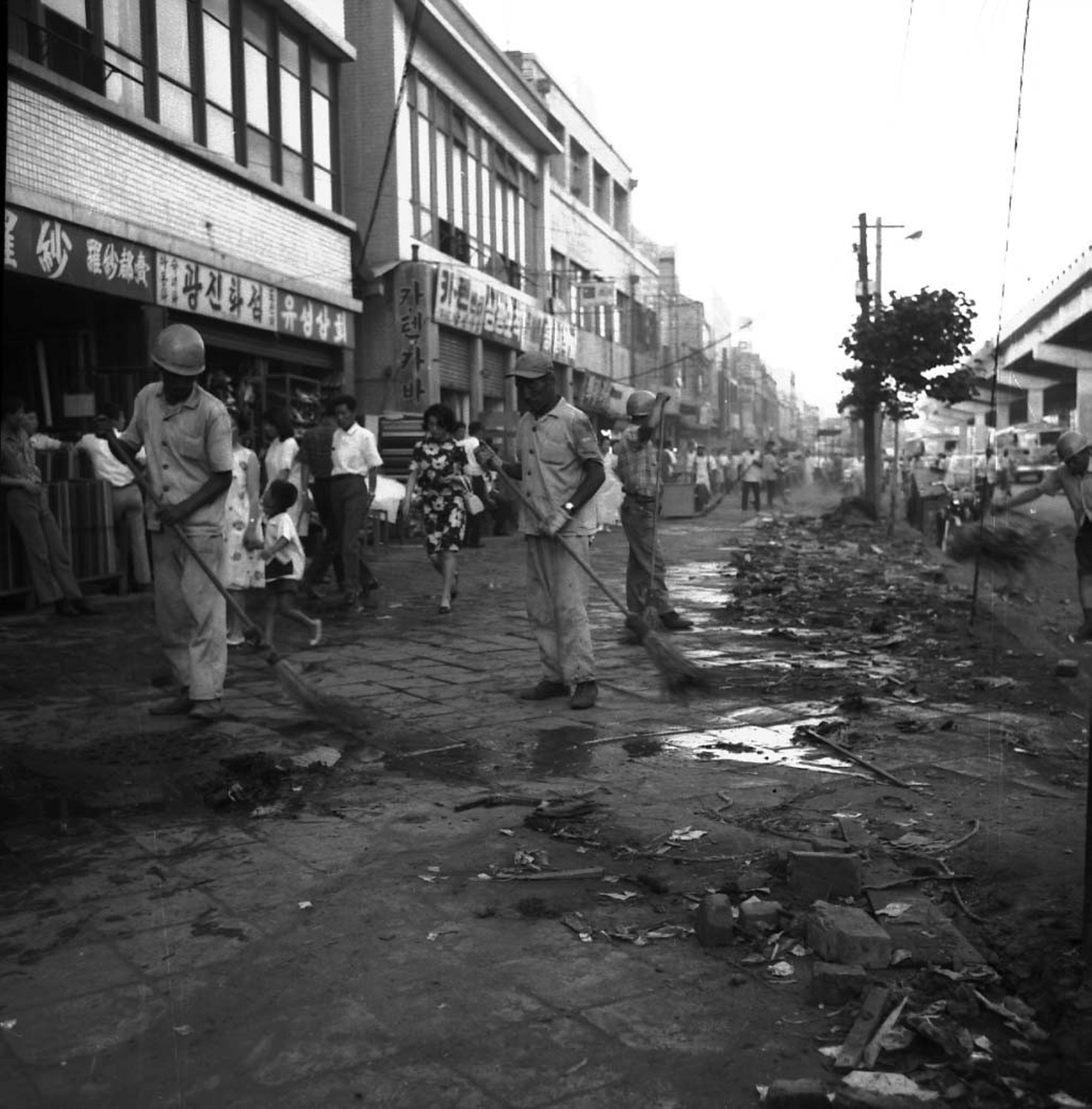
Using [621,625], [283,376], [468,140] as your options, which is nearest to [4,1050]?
[621,625]

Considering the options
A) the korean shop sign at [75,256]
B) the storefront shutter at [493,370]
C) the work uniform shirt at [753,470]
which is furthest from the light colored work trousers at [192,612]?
the work uniform shirt at [753,470]

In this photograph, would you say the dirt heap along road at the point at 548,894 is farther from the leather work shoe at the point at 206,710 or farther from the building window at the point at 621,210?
the building window at the point at 621,210

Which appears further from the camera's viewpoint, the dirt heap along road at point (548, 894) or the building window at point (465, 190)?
the building window at point (465, 190)

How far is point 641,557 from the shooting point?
9.15m

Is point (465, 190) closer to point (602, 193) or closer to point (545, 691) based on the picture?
point (602, 193)

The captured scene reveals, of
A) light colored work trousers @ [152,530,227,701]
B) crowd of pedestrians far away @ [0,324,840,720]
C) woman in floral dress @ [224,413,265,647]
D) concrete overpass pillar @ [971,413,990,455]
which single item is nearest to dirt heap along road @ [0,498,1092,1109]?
light colored work trousers @ [152,530,227,701]

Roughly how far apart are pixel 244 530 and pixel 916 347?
19.4 metres

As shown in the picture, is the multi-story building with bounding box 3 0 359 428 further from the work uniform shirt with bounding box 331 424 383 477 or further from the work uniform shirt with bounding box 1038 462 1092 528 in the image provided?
the work uniform shirt with bounding box 1038 462 1092 528

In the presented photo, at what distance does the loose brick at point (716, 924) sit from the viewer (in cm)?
321

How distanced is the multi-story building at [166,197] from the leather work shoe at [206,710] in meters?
4.69

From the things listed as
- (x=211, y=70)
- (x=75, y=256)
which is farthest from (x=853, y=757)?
(x=211, y=70)

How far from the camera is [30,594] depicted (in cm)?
1040

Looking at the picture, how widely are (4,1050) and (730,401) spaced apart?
8209cm

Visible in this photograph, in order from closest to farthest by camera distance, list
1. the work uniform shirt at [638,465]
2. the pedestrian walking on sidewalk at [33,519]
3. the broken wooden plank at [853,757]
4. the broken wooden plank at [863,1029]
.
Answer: the broken wooden plank at [863,1029]
the broken wooden plank at [853,757]
the work uniform shirt at [638,465]
the pedestrian walking on sidewalk at [33,519]
